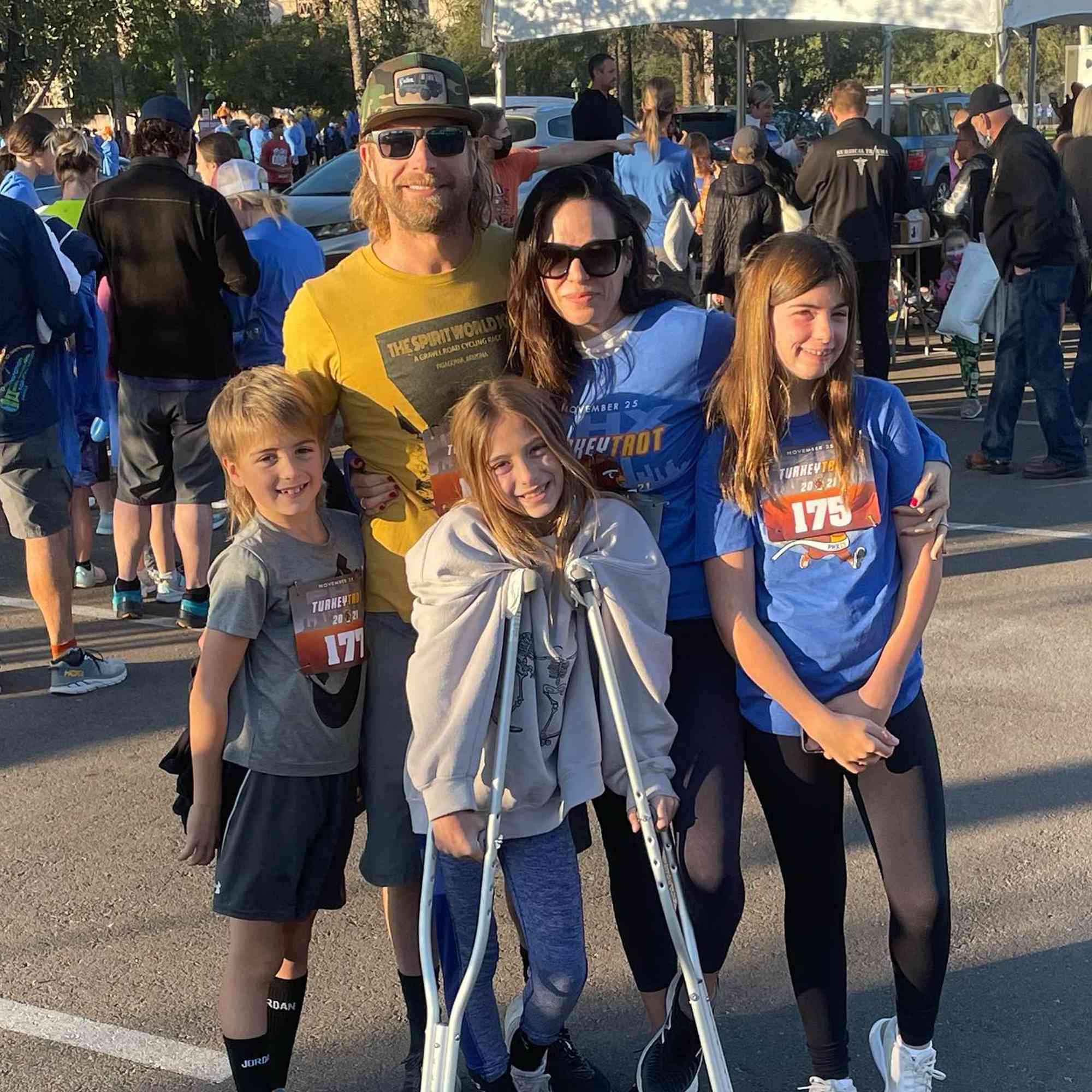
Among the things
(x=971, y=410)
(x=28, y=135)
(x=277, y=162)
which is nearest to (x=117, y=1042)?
(x=28, y=135)

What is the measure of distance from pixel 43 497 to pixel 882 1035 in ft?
12.8

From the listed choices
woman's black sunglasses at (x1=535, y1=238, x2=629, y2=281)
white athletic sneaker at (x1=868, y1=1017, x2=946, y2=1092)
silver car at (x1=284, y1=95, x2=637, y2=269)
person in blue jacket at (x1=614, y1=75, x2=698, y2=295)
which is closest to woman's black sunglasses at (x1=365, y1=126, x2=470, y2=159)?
woman's black sunglasses at (x1=535, y1=238, x2=629, y2=281)

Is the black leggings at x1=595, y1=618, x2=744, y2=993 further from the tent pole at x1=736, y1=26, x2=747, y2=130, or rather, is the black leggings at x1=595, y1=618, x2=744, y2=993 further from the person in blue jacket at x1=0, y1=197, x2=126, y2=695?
the tent pole at x1=736, y1=26, x2=747, y2=130

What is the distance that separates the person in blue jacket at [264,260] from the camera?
6871 mm

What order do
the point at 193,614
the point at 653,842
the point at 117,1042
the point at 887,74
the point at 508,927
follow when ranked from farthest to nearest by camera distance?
the point at 887,74, the point at 193,614, the point at 508,927, the point at 117,1042, the point at 653,842

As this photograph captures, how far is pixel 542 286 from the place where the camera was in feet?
9.18

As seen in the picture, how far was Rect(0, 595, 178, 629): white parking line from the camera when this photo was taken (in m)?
6.61

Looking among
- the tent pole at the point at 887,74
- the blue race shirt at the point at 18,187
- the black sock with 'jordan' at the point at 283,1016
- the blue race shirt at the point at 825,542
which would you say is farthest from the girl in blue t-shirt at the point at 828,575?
the tent pole at the point at 887,74

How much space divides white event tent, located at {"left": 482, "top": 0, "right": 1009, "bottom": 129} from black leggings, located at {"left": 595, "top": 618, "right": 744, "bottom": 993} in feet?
27.7

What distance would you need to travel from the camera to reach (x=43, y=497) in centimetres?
556

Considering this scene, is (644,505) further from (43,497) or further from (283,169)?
(283,169)

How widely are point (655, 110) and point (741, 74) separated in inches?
163

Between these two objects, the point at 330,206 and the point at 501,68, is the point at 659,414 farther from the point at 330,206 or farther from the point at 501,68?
the point at 330,206

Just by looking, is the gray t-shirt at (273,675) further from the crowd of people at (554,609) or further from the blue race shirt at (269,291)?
the blue race shirt at (269,291)
